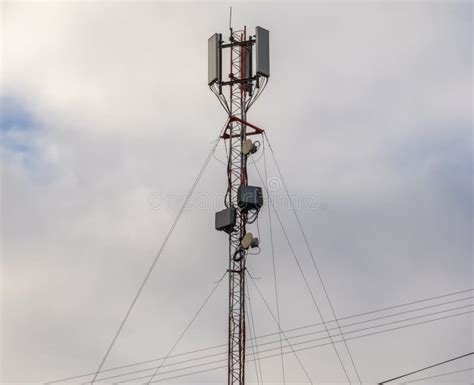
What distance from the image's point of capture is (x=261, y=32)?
74.1 m

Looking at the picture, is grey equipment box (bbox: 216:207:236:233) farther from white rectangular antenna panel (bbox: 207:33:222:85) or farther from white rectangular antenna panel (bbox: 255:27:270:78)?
white rectangular antenna panel (bbox: 255:27:270:78)

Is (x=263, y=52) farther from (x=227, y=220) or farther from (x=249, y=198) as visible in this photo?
(x=227, y=220)

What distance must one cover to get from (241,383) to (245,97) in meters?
16.3

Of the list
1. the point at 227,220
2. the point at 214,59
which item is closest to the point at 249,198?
the point at 227,220

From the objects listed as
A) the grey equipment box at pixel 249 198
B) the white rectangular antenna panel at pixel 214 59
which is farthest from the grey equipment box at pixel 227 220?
the white rectangular antenna panel at pixel 214 59

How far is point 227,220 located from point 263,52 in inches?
388

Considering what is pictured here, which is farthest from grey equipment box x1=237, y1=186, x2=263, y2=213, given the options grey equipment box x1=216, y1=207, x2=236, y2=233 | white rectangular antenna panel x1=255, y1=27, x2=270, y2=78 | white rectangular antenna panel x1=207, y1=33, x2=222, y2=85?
white rectangular antenna panel x1=207, y1=33, x2=222, y2=85

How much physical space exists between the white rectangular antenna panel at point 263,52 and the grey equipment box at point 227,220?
26.3 feet

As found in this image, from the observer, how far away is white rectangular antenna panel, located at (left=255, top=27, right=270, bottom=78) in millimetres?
73500

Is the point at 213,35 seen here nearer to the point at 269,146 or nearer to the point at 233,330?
the point at 269,146

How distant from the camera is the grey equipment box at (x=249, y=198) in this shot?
7225 cm

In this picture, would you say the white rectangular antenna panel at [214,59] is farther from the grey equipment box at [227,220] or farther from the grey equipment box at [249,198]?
the grey equipment box at [227,220]

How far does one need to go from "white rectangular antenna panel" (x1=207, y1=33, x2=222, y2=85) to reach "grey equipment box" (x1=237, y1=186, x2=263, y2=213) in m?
6.75

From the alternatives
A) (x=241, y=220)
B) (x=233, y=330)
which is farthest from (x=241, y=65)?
(x=233, y=330)
